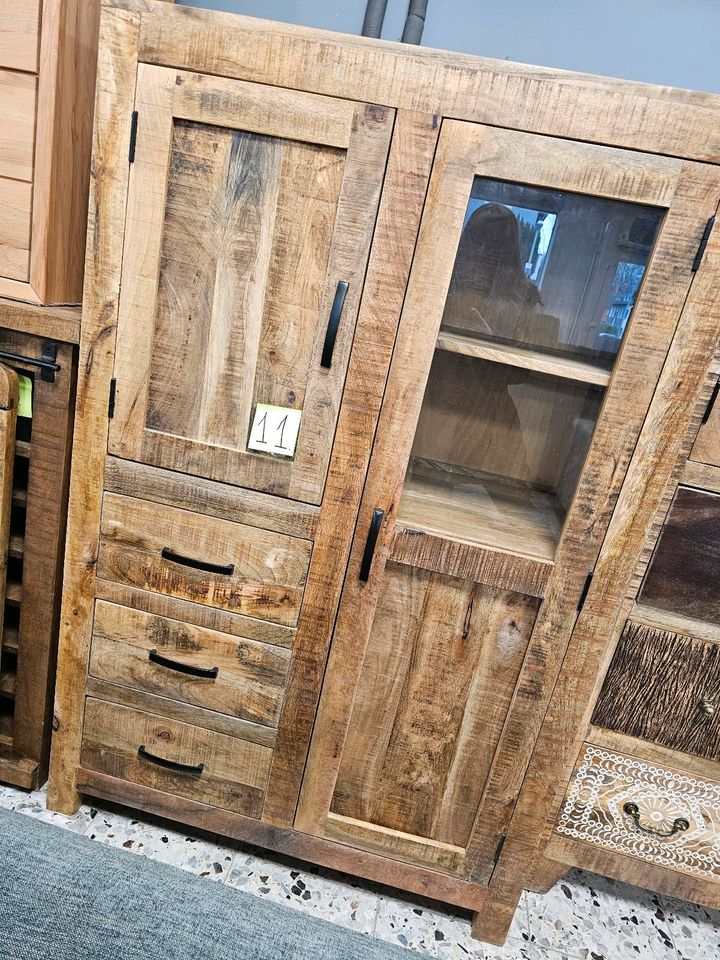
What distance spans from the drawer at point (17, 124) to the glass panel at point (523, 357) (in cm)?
81

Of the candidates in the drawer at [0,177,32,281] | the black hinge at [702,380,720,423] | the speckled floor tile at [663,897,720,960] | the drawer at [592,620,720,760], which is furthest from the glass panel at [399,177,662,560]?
the speckled floor tile at [663,897,720,960]

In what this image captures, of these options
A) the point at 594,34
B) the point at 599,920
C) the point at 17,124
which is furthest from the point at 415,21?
the point at 599,920

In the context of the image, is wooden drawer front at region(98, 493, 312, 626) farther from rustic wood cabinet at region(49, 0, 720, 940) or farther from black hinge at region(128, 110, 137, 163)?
black hinge at region(128, 110, 137, 163)

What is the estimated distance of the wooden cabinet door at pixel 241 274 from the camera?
1042 millimetres

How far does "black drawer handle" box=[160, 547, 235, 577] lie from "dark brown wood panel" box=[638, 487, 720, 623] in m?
0.78

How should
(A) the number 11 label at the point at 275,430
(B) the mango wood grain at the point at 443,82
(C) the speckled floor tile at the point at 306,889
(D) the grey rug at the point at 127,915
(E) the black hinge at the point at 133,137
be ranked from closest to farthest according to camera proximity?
(D) the grey rug at the point at 127,915 → (B) the mango wood grain at the point at 443,82 → (E) the black hinge at the point at 133,137 → (A) the number 11 label at the point at 275,430 → (C) the speckled floor tile at the point at 306,889

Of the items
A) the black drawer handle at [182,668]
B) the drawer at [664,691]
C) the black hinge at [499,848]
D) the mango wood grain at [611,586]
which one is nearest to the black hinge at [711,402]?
the mango wood grain at [611,586]

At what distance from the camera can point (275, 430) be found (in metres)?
1.18

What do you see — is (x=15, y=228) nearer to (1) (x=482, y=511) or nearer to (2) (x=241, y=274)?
(2) (x=241, y=274)

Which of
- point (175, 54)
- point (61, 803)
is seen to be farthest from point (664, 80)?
point (61, 803)

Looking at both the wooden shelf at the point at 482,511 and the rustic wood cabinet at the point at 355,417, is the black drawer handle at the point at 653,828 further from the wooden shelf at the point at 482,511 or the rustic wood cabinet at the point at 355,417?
the wooden shelf at the point at 482,511

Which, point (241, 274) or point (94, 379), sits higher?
point (241, 274)

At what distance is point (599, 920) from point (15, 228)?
1.91 m

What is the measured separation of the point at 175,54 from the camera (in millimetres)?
1032
